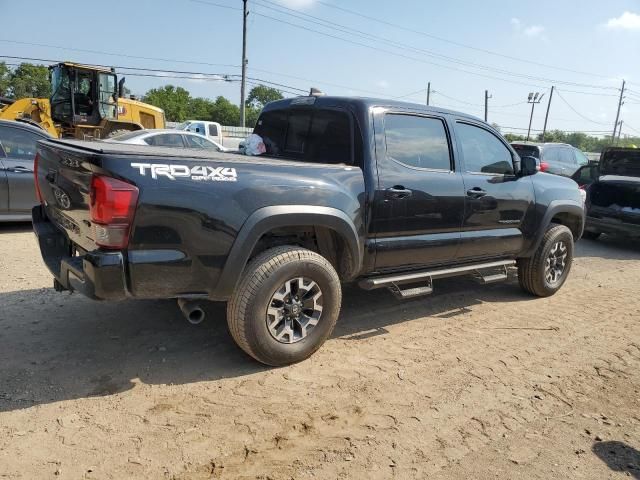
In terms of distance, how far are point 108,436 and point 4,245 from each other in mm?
5092

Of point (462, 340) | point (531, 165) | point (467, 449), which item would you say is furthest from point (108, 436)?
point (531, 165)

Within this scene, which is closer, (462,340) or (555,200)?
(462,340)

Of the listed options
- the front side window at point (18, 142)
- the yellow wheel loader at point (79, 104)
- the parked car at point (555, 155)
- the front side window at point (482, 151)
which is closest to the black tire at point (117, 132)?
the yellow wheel loader at point (79, 104)

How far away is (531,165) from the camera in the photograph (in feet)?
16.9

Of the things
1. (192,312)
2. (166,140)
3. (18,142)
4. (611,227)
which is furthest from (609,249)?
(18,142)

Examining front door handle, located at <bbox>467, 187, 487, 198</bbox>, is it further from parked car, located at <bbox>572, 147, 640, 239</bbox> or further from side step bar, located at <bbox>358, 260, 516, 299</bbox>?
parked car, located at <bbox>572, 147, 640, 239</bbox>

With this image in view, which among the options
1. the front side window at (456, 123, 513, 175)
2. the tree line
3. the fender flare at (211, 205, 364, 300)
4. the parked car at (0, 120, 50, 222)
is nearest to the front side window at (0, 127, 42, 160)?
the parked car at (0, 120, 50, 222)

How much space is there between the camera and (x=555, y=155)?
43.5 ft

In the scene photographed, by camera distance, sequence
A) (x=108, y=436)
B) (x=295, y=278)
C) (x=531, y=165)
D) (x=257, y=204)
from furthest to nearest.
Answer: (x=531, y=165)
(x=295, y=278)
(x=257, y=204)
(x=108, y=436)

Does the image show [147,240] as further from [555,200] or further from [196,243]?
[555,200]

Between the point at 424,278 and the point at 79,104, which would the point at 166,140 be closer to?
the point at 79,104

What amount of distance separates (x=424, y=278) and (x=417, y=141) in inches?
47.8

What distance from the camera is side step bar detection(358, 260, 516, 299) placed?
13.7 feet

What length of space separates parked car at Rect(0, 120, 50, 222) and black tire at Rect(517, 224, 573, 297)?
6.78m
